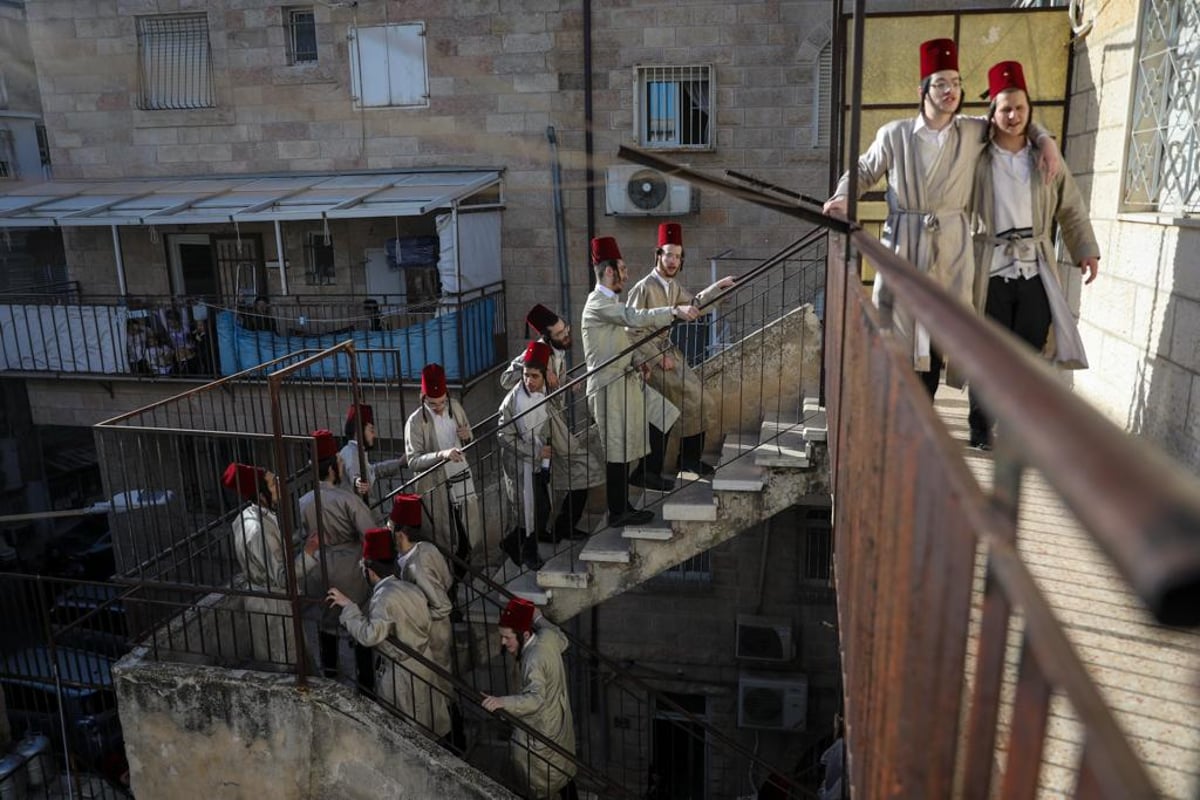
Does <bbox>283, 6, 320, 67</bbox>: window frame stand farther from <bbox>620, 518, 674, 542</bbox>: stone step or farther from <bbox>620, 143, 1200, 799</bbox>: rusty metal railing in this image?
<bbox>620, 143, 1200, 799</bbox>: rusty metal railing

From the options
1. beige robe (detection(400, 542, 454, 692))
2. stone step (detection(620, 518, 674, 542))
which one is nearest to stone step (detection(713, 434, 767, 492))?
stone step (detection(620, 518, 674, 542))

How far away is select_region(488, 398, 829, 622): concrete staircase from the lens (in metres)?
6.19

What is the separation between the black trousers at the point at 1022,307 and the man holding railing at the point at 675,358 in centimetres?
205

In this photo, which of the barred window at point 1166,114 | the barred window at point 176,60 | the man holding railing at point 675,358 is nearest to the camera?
the barred window at point 1166,114

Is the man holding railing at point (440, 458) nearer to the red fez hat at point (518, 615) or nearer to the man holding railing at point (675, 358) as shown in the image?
the red fez hat at point (518, 615)

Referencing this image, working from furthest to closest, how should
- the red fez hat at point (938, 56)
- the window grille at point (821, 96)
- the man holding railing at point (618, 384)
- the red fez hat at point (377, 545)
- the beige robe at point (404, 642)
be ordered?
the window grille at point (821, 96) → the man holding railing at point (618, 384) → the red fez hat at point (377, 545) → the beige robe at point (404, 642) → the red fez hat at point (938, 56)

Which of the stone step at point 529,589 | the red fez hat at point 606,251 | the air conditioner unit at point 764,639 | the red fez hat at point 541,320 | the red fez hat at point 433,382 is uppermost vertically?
the red fez hat at point 606,251

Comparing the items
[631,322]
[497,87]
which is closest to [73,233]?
[497,87]

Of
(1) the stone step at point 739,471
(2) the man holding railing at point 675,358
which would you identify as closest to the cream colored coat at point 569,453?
(2) the man holding railing at point 675,358

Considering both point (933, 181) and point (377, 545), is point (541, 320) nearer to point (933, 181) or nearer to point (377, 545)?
point (377, 545)

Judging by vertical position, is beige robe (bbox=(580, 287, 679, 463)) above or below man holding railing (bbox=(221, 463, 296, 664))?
above

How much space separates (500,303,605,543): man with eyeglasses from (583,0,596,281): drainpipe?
527 centimetres

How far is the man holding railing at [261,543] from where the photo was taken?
566 cm

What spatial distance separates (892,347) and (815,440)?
4661 mm
